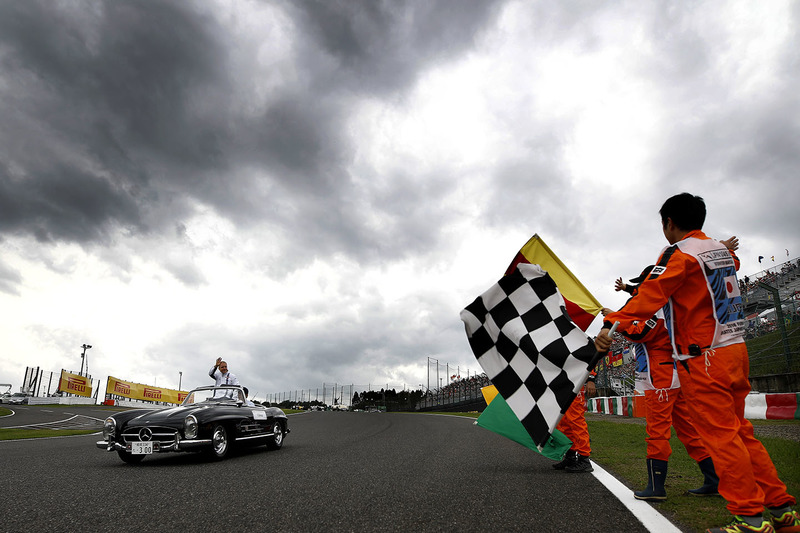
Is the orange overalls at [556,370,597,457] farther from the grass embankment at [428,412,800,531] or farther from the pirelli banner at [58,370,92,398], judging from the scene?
the pirelli banner at [58,370,92,398]

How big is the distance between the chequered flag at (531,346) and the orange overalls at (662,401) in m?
0.45

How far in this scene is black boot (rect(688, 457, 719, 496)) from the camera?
11.0ft

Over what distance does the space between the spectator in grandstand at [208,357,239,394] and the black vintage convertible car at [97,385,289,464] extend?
63.7 inches

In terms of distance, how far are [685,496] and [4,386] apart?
10610 cm

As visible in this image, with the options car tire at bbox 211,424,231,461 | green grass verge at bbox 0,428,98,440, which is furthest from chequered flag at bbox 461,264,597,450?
green grass verge at bbox 0,428,98,440

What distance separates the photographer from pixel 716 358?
8.56 ft

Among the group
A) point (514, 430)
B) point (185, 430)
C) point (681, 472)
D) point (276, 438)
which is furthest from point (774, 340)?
point (185, 430)

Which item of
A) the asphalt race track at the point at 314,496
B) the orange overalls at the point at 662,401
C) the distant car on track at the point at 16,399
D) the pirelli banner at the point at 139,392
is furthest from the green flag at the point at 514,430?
the distant car on track at the point at 16,399

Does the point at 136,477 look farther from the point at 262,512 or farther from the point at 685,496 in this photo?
the point at 685,496

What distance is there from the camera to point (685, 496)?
332 cm

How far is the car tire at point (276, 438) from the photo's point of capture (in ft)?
Answer: 25.7

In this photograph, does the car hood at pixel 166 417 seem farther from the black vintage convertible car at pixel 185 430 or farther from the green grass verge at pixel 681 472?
the green grass verge at pixel 681 472

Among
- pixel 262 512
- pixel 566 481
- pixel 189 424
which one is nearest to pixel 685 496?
pixel 566 481

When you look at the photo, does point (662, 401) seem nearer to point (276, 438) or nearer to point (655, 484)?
point (655, 484)
